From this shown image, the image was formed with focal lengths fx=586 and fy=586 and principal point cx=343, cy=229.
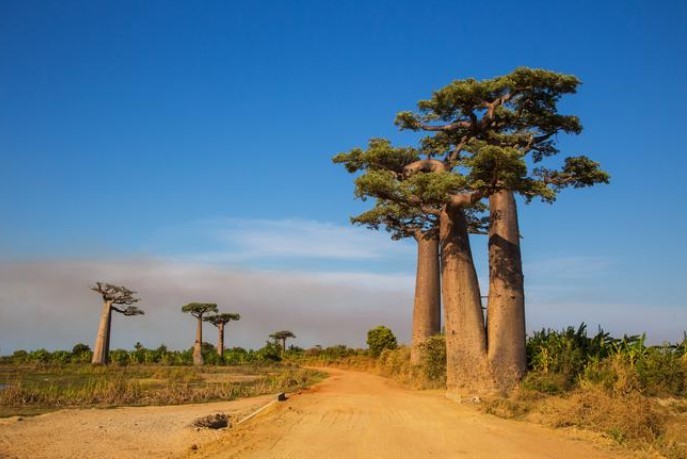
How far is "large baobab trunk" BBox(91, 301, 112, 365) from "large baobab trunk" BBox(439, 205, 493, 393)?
24517 millimetres

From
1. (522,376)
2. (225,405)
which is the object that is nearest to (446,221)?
(522,376)

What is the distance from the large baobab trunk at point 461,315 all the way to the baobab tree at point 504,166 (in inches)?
2.2

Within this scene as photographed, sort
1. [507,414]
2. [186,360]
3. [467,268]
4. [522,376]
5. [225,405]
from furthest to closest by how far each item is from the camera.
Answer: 1. [186,360]
2. [467,268]
3. [522,376]
4. [225,405]
5. [507,414]

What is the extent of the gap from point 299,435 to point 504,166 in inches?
268

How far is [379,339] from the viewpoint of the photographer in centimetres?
3269

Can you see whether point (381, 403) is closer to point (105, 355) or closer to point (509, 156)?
point (509, 156)

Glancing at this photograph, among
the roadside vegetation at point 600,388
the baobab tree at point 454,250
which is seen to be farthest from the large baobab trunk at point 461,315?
the roadside vegetation at point 600,388

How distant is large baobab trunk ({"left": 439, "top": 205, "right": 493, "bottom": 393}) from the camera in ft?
42.7

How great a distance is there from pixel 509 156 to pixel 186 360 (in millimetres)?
33225

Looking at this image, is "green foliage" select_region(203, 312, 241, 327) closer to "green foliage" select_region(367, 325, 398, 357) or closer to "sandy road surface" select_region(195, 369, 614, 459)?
"green foliage" select_region(367, 325, 398, 357)

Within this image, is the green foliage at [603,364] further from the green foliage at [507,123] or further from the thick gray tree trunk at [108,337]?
the thick gray tree trunk at [108,337]

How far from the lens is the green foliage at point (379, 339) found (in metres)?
32.3

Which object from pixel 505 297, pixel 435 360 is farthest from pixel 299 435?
pixel 435 360

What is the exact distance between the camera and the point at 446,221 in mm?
14555
